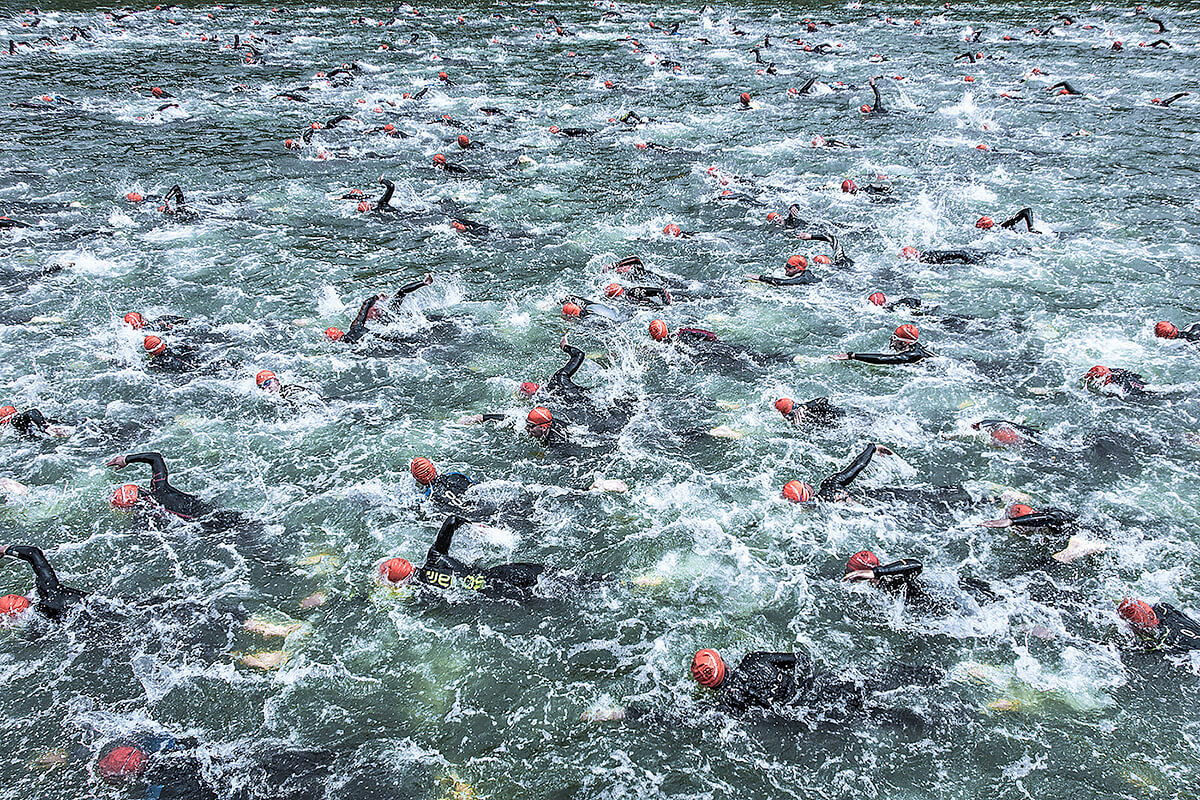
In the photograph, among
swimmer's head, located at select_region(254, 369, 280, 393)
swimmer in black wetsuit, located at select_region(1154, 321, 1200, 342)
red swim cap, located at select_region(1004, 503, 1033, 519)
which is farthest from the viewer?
swimmer in black wetsuit, located at select_region(1154, 321, 1200, 342)

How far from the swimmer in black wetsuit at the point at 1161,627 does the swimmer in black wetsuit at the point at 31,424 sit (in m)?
15.2

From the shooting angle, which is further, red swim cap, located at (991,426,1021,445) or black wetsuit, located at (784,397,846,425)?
black wetsuit, located at (784,397,846,425)

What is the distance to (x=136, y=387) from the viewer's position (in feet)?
41.9

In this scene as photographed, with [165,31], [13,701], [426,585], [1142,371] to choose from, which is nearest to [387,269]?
[426,585]

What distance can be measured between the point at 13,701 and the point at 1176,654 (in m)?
12.8

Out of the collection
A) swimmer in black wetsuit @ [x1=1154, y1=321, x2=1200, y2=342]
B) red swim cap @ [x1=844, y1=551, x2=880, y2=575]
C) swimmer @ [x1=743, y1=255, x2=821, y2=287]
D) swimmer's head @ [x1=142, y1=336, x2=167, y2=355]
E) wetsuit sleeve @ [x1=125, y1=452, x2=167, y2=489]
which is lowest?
red swim cap @ [x1=844, y1=551, x2=880, y2=575]

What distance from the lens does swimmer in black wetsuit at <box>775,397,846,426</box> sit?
11.9m

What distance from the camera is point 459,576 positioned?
903 cm

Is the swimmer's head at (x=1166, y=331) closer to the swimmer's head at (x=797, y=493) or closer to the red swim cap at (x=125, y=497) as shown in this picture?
the swimmer's head at (x=797, y=493)

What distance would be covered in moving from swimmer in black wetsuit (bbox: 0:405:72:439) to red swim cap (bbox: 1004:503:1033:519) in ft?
46.8

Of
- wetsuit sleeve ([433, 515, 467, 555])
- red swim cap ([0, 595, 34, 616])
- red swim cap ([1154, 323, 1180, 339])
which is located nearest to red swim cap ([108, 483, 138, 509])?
red swim cap ([0, 595, 34, 616])

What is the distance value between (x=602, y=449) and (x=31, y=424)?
30.0 feet

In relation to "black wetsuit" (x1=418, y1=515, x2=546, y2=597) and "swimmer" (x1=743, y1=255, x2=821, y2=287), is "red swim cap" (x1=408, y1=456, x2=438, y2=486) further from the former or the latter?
"swimmer" (x1=743, y1=255, x2=821, y2=287)

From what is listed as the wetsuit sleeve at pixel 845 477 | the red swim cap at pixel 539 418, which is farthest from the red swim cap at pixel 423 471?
the wetsuit sleeve at pixel 845 477
